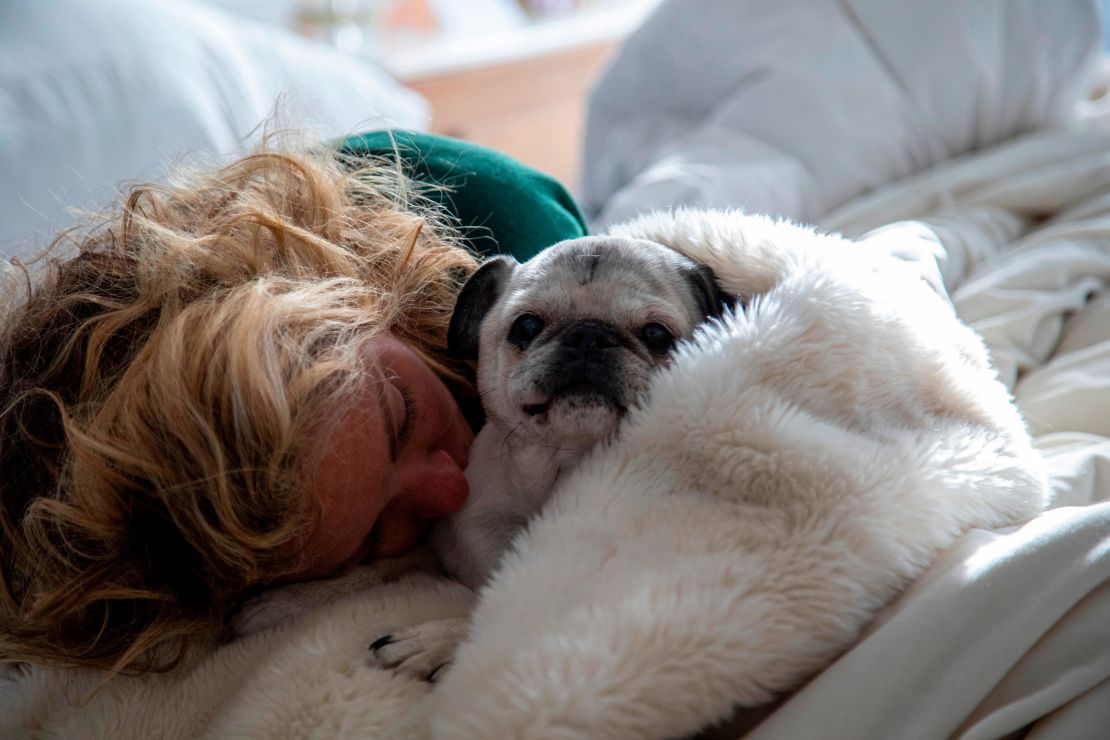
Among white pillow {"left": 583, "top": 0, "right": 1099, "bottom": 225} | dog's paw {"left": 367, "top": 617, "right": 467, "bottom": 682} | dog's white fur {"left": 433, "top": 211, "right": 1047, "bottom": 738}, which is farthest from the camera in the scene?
white pillow {"left": 583, "top": 0, "right": 1099, "bottom": 225}

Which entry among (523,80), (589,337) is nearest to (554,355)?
(589,337)

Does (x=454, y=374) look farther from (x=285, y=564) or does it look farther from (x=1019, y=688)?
(x=1019, y=688)

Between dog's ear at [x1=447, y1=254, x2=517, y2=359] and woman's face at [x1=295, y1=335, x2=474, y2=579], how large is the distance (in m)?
0.06

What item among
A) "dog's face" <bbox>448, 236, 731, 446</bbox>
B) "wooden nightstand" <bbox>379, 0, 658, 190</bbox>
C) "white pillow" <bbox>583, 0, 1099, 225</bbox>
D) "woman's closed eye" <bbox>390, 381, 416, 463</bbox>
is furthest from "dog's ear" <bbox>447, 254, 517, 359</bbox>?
"wooden nightstand" <bbox>379, 0, 658, 190</bbox>

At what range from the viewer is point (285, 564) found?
811mm

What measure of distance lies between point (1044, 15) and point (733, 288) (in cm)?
133

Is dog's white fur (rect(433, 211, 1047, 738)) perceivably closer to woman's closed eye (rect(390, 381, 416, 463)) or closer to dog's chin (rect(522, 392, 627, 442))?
dog's chin (rect(522, 392, 627, 442))

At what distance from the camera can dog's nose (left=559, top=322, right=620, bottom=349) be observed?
32.7 inches

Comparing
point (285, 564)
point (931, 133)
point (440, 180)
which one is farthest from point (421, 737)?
point (931, 133)

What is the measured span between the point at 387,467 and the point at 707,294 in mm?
348

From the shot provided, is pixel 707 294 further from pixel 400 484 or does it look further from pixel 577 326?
pixel 400 484

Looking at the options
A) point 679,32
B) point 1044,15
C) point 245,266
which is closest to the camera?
point 245,266

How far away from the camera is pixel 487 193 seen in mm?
1202

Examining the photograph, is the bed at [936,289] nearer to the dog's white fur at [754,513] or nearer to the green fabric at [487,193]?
the dog's white fur at [754,513]
